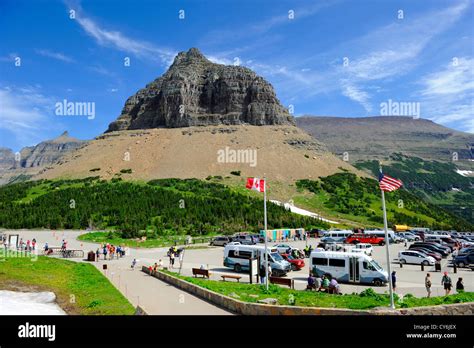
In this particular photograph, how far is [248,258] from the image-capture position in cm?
2933

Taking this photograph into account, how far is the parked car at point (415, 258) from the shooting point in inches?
1271

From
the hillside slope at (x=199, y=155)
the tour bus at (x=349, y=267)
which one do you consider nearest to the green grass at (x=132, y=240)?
the tour bus at (x=349, y=267)

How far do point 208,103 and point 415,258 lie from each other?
432ft

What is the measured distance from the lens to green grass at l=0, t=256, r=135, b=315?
17922 mm

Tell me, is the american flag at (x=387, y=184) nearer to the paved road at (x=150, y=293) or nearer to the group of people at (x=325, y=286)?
the group of people at (x=325, y=286)

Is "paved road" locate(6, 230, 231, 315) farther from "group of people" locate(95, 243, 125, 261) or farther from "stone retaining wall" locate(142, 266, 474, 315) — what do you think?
"group of people" locate(95, 243, 125, 261)

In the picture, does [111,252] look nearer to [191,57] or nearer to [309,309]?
[309,309]

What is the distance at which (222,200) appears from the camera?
270ft

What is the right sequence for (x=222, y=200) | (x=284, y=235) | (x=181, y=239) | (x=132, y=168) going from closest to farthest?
1. (x=181, y=239)
2. (x=284, y=235)
3. (x=222, y=200)
4. (x=132, y=168)

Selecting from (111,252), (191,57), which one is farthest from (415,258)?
(191,57)
